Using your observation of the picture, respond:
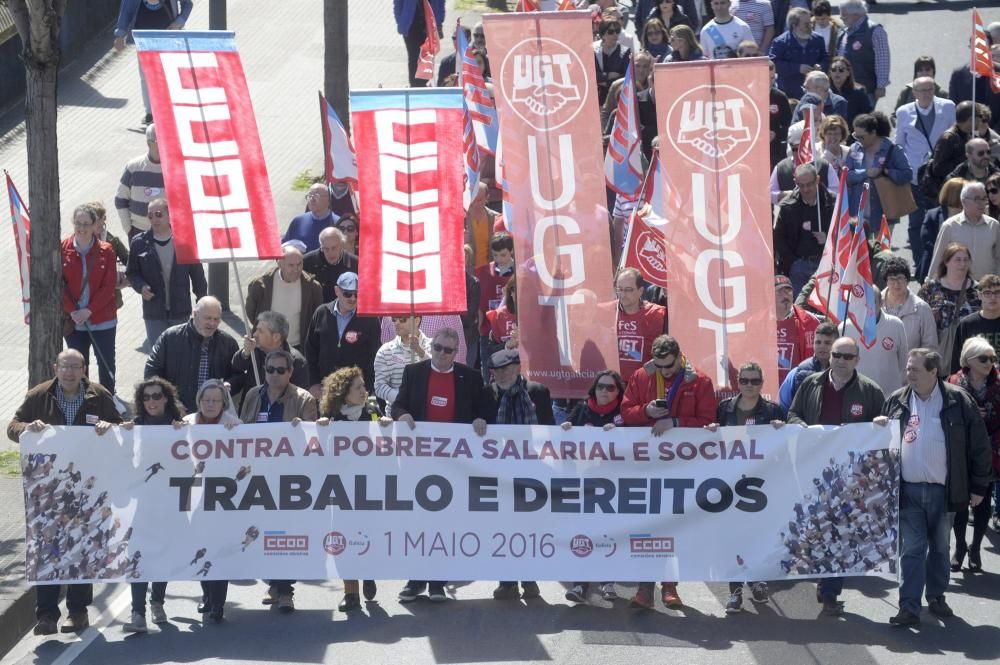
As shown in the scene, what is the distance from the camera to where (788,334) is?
1302 centimetres

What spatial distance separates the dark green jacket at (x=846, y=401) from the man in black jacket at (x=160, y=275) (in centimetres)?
525

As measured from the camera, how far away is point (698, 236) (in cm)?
1214

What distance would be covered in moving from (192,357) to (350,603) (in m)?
2.36

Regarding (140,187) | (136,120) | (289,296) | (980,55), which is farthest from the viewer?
(136,120)

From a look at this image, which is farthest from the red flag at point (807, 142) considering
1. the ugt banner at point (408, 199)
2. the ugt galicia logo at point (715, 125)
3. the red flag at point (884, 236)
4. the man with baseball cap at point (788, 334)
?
the ugt banner at point (408, 199)

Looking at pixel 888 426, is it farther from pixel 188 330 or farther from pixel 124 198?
pixel 124 198

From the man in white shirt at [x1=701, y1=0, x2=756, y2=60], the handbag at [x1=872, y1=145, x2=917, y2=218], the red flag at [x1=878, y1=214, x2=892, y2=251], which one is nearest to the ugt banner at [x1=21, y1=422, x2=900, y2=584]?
the red flag at [x1=878, y1=214, x2=892, y2=251]

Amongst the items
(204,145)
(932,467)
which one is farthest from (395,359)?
(932,467)

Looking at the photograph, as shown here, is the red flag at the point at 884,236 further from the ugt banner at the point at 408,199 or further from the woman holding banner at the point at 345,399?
the woman holding banner at the point at 345,399

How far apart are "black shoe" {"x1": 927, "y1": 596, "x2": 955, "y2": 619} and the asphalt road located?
3.3 inches

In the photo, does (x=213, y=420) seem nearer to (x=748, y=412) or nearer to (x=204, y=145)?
(x=204, y=145)

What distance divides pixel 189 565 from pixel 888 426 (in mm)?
4499

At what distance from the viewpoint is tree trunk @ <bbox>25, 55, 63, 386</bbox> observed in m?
12.7

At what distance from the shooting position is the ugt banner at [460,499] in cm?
1127
